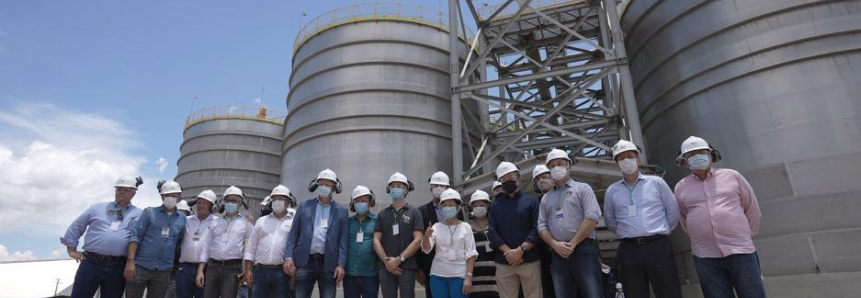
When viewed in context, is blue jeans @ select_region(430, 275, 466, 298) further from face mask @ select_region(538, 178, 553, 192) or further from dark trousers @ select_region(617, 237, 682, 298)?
dark trousers @ select_region(617, 237, 682, 298)

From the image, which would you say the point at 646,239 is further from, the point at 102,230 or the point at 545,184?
the point at 102,230

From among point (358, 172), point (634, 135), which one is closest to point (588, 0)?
point (634, 135)

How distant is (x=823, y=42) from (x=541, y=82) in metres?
7.54

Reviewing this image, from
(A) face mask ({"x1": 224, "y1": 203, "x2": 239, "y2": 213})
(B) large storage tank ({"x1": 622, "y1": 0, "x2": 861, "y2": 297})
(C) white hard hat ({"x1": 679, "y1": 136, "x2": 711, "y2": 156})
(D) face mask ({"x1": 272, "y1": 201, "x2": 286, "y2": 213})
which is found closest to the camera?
(C) white hard hat ({"x1": 679, "y1": 136, "x2": 711, "y2": 156})

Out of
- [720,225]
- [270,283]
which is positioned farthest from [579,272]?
[270,283]

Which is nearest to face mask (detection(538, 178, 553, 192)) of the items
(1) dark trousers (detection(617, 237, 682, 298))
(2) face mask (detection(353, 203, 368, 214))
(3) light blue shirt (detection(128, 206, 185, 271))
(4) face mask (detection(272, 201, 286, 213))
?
(1) dark trousers (detection(617, 237, 682, 298))

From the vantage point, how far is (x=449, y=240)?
4723 mm

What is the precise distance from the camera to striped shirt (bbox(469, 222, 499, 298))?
199 inches

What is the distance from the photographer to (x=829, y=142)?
7281 mm

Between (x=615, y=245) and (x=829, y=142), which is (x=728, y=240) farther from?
(x=615, y=245)

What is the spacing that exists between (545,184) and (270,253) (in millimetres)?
3048

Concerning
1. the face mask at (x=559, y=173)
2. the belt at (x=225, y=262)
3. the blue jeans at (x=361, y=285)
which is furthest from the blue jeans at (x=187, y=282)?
the face mask at (x=559, y=173)

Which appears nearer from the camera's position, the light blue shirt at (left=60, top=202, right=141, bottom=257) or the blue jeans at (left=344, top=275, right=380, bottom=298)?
the blue jeans at (left=344, top=275, right=380, bottom=298)

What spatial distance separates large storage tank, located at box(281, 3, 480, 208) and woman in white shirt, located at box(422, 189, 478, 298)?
629 centimetres
